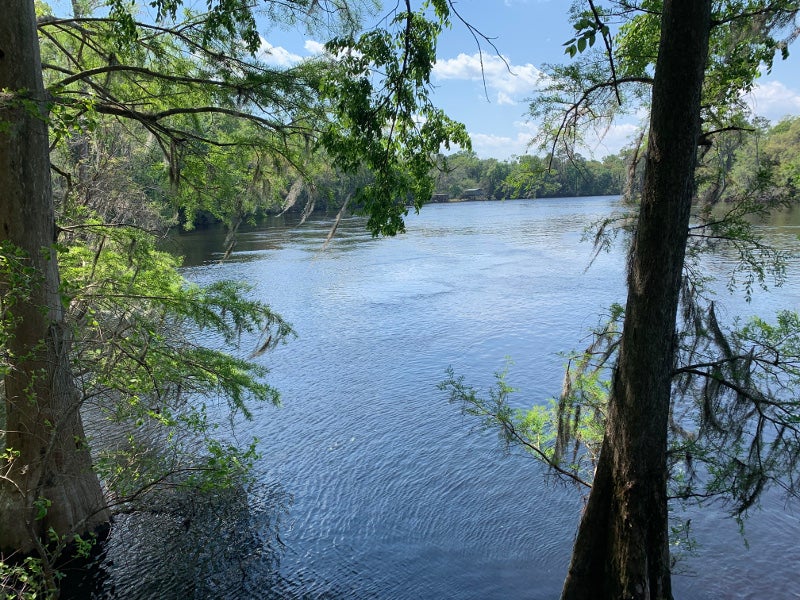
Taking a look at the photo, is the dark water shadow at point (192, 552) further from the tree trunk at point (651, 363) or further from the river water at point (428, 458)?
the tree trunk at point (651, 363)

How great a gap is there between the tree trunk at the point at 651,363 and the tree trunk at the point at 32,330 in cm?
499

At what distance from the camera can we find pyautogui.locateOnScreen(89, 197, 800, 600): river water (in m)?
8.21

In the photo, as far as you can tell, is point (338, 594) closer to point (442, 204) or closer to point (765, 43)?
point (765, 43)

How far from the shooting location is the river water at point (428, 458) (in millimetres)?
8211

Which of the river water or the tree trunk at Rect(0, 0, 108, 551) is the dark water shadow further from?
the tree trunk at Rect(0, 0, 108, 551)

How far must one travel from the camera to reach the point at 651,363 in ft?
16.3

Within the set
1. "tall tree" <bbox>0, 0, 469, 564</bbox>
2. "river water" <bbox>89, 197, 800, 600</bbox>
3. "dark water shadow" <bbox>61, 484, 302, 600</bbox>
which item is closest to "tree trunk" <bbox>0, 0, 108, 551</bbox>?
"tall tree" <bbox>0, 0, 469, 564</bbox>

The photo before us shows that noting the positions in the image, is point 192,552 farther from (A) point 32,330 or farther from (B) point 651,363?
(B) point 651,363

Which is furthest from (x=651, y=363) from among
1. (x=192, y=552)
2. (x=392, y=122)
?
(x=192, y=552)

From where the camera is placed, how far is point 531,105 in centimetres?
662

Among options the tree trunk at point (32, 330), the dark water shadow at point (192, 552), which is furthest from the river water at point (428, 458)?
the tree trunk at point (32, 330)

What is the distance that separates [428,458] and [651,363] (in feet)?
23.4

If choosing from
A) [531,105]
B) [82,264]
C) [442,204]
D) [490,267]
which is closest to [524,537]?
[531,105]

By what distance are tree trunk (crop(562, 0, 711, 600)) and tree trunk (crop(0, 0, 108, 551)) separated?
4992mm
